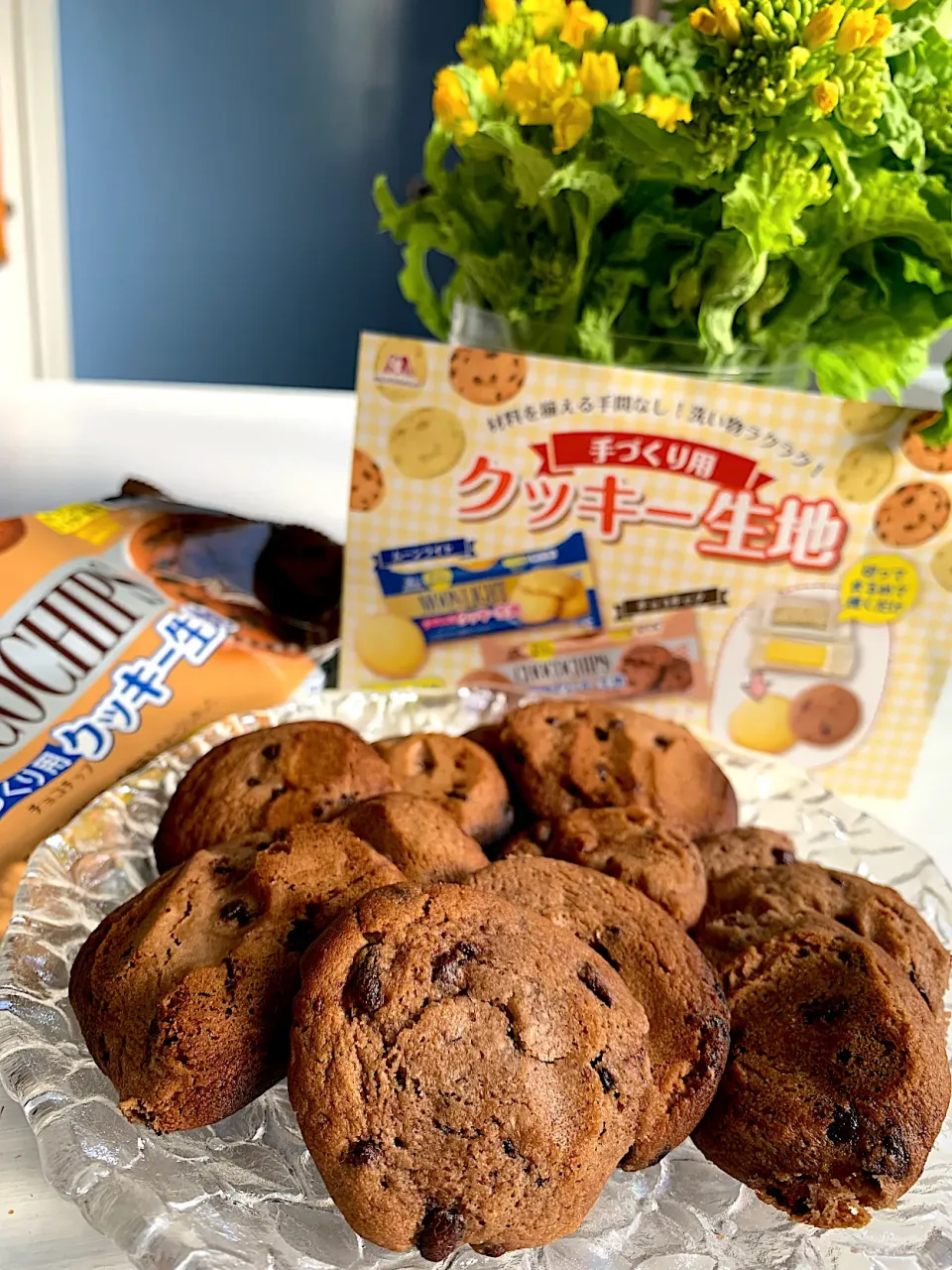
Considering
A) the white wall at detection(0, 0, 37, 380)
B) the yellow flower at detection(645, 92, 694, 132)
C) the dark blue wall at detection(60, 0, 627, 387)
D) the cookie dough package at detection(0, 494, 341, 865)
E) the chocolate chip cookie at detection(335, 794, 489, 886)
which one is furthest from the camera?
the dark blue wall at detection(60, 0, 627, 387)

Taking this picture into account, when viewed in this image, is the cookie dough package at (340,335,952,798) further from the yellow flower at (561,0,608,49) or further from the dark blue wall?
the dark blue wall

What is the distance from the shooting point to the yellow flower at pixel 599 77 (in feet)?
2.64

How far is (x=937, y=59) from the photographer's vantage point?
0.83 meters

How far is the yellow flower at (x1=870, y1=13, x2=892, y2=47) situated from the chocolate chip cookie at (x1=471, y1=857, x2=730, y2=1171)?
0.64 meters

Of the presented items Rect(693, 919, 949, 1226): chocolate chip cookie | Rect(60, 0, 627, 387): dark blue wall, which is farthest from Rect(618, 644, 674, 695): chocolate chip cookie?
Rect(60, 0, 627, 387): dark blue wall

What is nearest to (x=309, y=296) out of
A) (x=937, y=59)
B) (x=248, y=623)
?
(x=248, y=623)

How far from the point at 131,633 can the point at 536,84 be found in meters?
0.62

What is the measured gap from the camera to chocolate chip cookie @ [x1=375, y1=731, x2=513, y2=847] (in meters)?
0.79

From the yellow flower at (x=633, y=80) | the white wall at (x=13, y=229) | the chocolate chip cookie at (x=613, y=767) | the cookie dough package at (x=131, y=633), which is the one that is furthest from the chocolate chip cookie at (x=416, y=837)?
the white wall at (x=13, y=229)

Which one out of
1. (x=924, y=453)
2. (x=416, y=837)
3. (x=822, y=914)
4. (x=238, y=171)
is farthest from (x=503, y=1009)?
(x=238, y=171)

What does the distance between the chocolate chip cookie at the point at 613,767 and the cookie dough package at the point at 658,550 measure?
184 millimetres

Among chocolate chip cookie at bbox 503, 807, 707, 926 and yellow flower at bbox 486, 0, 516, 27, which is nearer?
chocolate chip cookie at bbox 503, 807, 707, 926

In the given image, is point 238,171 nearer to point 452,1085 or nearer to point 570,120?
point 570,120

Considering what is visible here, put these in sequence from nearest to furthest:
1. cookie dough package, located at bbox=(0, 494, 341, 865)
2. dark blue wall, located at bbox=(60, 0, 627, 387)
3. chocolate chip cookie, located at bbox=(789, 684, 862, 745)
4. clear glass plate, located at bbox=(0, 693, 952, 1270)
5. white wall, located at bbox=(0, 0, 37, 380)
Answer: clear glass plate, located at bbox=(0, 693, 952, 1270) < cookie dough package, located at bbox=(0, 494, 341, 865) < chocolate chip cookie, located at bbox=(789, 684, 862, 745) < white wall, located at bbox=(0, 0, 37, 380) < dark blue wall, located at bbox=(60, 0, 627, 387)
